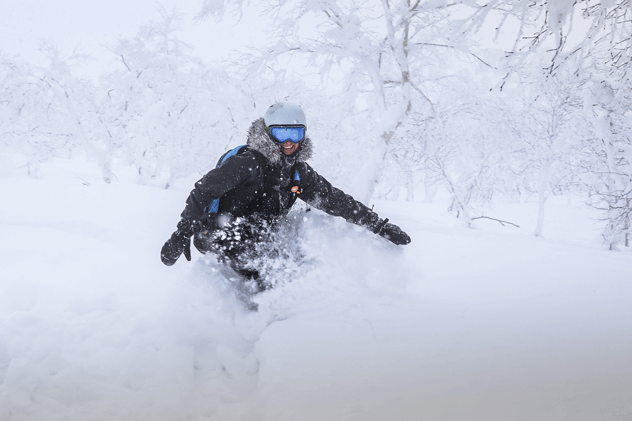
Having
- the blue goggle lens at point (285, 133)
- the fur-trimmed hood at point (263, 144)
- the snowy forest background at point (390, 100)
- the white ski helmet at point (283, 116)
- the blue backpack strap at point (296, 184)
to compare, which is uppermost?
the snowy forest background at point (390, 100)

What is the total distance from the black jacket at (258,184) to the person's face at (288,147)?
4cm

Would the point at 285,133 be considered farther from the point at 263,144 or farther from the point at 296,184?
the point at 296,184

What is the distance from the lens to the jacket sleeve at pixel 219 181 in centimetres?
236

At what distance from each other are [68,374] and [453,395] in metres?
1.98

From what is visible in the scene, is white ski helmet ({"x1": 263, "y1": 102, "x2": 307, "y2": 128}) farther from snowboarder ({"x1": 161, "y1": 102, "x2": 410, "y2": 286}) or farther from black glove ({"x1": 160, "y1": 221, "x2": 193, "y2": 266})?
black glove ({"x1": 160, "y1": 221, "x2": 193, "y2": 266})

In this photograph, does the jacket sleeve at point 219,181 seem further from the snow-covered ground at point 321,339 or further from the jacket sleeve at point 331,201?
the snow-covered ground at point 321,339

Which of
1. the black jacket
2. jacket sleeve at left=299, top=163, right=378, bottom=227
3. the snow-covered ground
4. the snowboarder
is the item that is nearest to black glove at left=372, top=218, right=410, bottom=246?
jacket sleeve at left=299, top=163, right=378, bottom=227

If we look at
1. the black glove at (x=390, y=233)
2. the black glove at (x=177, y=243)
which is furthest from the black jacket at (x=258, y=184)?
the black glove at (x=390, y=233)

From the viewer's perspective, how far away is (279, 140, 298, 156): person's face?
2.56 metres

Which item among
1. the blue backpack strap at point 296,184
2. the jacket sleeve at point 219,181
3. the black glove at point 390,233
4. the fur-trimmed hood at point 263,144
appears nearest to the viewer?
the jacket sleeve at point 219,181

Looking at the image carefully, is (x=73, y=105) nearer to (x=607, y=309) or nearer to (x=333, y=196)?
(x=333, y=196)

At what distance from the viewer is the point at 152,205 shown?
28.1ft

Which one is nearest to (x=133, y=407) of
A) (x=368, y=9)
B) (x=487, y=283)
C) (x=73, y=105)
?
(x=487, y=283)

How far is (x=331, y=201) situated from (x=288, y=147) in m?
0.69
